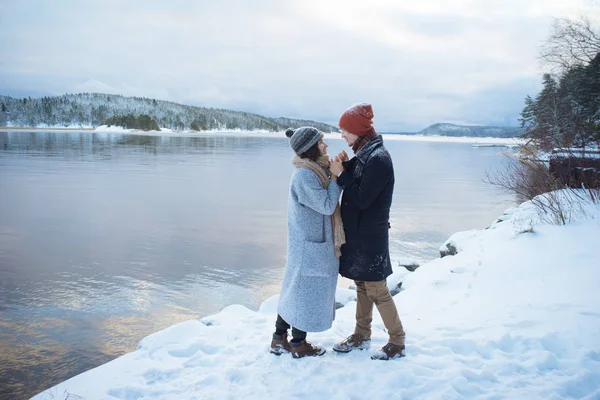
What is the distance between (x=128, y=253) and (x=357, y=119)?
6376 millimetres

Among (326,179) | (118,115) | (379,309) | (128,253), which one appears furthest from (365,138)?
(118,115)

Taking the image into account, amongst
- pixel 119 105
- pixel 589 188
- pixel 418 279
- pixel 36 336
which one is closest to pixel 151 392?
pixel 36 336

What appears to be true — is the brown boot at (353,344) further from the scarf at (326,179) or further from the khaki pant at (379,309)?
the scarf at (326,179)

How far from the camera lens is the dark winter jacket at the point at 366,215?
2.87 m

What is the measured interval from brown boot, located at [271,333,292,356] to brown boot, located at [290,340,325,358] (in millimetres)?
87

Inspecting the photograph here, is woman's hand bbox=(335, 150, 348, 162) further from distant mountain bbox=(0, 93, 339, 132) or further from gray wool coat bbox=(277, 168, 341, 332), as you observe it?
distant mountain bbox=(0, 93, 339, 132)

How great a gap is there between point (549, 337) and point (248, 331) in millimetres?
2585

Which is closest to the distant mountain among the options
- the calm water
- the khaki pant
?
the calm water

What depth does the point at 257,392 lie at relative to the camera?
111 inches

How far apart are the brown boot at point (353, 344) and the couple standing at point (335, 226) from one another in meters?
0.22

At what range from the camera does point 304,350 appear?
324 cm

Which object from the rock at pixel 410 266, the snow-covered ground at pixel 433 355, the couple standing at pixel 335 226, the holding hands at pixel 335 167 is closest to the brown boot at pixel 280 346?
the snow-covered ground at pixel 433 355

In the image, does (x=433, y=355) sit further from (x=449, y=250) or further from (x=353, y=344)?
(x=449, y=250)

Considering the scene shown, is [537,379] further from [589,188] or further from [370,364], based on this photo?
[589,188]
